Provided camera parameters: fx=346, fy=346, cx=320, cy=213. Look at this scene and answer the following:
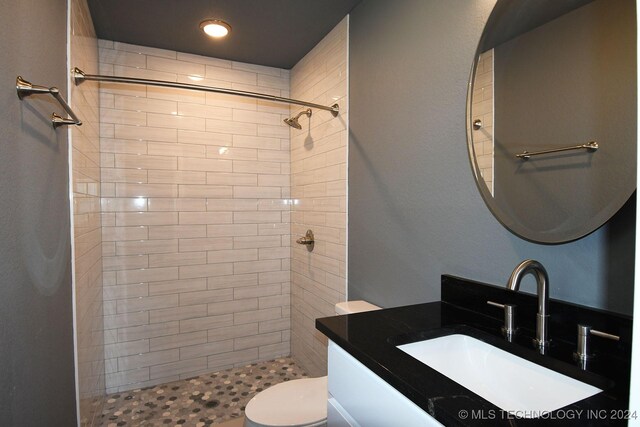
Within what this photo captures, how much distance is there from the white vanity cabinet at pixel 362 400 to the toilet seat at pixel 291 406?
0.46 metres

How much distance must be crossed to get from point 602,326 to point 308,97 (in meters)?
2.34

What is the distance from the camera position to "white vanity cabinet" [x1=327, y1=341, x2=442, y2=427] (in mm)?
798

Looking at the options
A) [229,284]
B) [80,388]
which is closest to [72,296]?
[80,388]

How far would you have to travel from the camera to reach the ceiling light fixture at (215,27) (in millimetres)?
2246

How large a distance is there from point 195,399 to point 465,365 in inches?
83.0

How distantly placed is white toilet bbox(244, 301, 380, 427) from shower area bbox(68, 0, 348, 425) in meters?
0.60

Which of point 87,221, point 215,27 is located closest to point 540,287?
point 87,221

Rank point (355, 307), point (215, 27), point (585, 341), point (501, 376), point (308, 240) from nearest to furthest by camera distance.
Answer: point (585, 341)
point (501, 376)
point (355, 307)
point (215, 27)
point (308, 240)

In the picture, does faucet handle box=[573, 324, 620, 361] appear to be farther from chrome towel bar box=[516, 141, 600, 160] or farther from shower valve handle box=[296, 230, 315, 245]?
shower valve handle box=[296, 230, 315, 245]

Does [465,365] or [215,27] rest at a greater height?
[215,27]

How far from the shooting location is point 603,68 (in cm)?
91

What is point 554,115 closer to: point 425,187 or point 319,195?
point 425,187

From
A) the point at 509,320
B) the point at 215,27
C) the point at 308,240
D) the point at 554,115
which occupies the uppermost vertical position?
the point at 215,27

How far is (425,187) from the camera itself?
1551 mm
